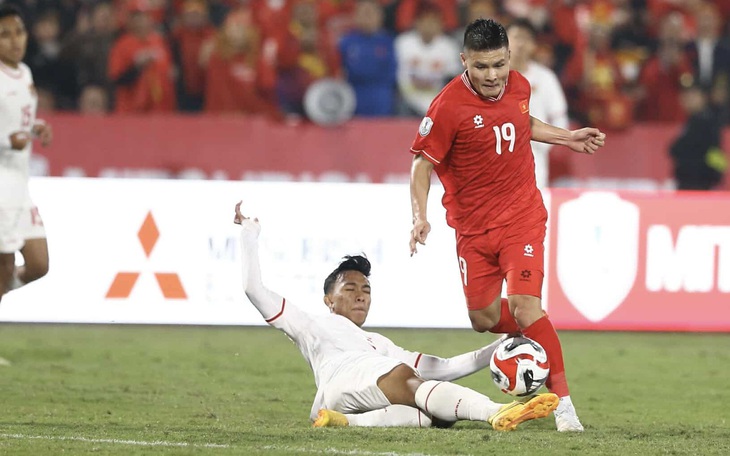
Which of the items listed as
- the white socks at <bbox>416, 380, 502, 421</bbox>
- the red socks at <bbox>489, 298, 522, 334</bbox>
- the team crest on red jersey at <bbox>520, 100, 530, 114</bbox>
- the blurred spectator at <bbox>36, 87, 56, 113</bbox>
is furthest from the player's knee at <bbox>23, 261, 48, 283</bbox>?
the blurred spectator at <bbox>36, 87, 56, 113</bbox>

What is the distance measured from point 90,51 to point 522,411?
9.34m

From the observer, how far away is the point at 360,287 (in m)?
7.76

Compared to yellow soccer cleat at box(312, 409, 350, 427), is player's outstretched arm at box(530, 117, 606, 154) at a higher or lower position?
higher

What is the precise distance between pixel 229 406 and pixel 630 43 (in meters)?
9.80

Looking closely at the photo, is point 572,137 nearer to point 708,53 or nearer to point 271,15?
point 271,15

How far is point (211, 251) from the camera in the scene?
1170 cm

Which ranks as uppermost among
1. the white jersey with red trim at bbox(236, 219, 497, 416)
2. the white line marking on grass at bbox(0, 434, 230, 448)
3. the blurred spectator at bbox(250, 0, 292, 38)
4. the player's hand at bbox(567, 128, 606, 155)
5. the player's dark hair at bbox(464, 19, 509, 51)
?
the blurred spectator at bbox(250, 0, 292, 38)

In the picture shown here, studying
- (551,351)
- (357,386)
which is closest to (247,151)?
(357,386)

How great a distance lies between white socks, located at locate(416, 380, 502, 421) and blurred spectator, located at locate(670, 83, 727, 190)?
8327 millimetres

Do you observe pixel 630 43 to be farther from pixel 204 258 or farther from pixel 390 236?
pixel 204 258

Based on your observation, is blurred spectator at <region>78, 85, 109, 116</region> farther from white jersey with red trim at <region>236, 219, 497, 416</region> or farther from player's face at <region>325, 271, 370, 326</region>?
white jersey with red trim at <region>236, 219, 497, 416</region>

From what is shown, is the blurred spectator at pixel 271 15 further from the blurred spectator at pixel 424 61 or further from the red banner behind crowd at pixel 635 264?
the red banner behind crowd at pixel 635 264

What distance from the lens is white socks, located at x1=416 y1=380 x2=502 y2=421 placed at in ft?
22.3

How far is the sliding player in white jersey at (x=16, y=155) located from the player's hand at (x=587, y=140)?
3725 millimetres
